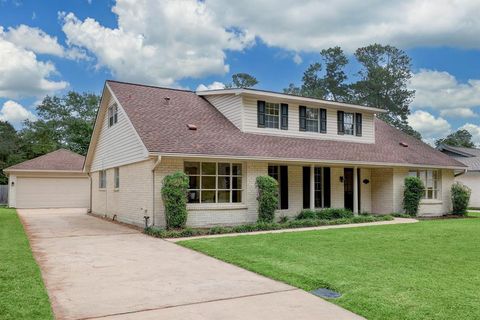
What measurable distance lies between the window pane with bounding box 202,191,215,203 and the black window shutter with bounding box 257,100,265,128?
3919 mm

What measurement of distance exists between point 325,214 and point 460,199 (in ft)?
25.7

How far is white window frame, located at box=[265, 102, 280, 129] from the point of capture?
17609 millimetres

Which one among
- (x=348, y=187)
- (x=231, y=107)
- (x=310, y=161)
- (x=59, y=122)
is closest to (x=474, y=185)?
(x=348, y=187)

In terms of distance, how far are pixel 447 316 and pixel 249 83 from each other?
50.7m

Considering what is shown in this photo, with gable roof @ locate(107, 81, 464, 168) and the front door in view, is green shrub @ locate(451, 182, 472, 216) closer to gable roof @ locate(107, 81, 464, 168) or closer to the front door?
gable roof @ locate(107, 81, 464, 168)

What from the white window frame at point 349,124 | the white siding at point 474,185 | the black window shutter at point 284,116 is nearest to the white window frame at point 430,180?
the white window frame at point 349,124

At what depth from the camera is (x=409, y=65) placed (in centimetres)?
5094

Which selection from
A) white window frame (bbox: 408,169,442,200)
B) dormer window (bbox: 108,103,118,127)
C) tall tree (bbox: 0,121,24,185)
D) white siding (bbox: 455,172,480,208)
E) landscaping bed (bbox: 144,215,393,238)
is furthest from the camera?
tall tree (bbox: 0,121,24,185)

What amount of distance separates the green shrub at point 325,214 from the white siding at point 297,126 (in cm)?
332

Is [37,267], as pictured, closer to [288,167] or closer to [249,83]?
[288,167]

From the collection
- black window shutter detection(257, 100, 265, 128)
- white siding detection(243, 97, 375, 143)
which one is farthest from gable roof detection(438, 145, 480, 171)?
black window shutter detection(257, 100, 265, 128)

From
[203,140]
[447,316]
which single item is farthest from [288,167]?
[447,316]

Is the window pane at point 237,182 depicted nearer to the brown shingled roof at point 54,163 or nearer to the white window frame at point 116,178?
the white window frame at point 116,178

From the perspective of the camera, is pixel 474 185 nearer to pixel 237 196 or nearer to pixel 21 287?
pixel 237 196
